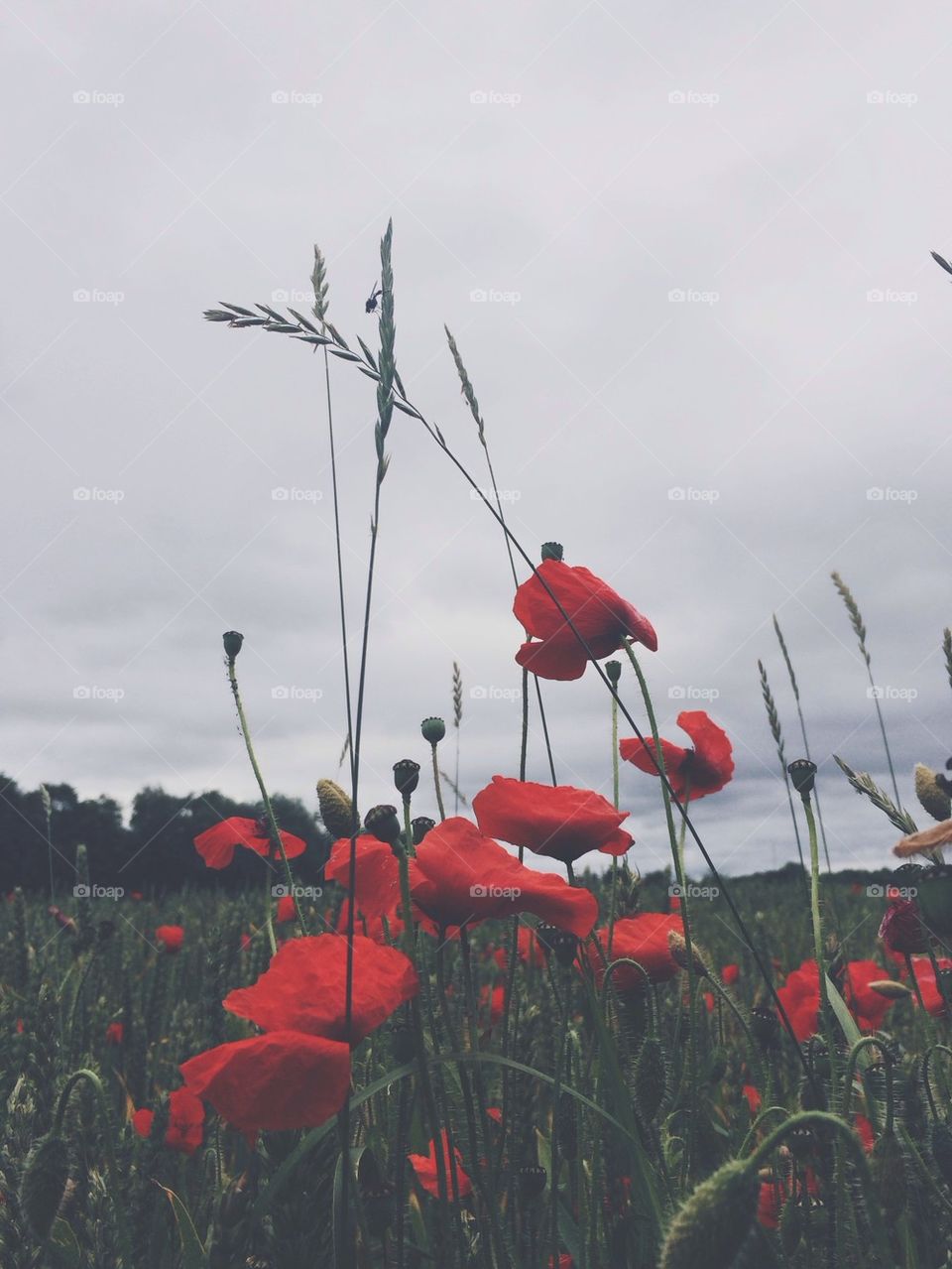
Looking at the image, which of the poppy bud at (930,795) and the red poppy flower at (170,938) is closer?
the poppy bud at (930,795)

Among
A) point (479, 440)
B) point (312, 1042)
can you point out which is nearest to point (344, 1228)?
point (312, 1042)

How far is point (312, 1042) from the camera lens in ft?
3.50

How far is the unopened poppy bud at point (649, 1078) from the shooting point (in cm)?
136

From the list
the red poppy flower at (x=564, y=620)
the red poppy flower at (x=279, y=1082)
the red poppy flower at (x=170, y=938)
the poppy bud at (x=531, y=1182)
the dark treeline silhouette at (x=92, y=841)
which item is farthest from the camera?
the dark treeline silhouette at (x=92, y=841)

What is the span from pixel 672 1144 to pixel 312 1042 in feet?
3.05

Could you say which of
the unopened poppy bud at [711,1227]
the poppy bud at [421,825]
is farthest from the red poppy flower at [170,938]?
the unopened poppy bud at [711,1227]

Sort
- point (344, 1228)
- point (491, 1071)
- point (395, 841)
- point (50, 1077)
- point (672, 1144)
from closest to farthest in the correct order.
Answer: point (344, 1228) → point (395, 841) → point (50, 1077) → point (672, 1144) → point (491, 1071)

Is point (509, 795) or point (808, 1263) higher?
point (509, 795)

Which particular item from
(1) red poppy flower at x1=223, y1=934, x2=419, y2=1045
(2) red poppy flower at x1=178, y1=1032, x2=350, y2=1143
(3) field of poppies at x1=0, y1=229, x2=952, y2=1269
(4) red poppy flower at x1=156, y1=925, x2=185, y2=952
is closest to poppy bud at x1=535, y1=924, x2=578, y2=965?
(3) field of poppies at x1=0, y1=229, x2=952, y2=1269

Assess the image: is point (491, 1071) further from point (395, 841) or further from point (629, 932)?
point (395, 841)

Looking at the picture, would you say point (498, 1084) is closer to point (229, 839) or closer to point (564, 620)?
point (229, 839)

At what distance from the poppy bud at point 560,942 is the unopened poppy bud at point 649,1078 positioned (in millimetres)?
166

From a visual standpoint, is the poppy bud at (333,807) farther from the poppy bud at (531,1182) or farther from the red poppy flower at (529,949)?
the red poppy flower at (529,949)

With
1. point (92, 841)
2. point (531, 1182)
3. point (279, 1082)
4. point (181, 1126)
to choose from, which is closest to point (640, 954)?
point (531, 1182)
